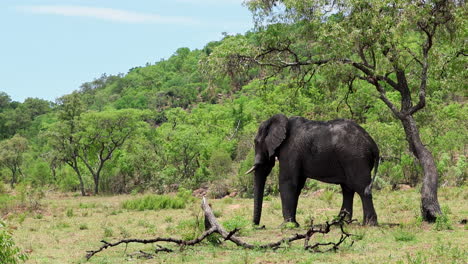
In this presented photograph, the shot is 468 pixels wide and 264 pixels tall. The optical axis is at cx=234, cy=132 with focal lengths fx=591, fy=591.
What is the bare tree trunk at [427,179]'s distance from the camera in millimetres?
14602

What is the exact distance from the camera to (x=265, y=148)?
16.4m

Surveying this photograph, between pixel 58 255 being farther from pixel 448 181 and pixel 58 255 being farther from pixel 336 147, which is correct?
pixel 448 181

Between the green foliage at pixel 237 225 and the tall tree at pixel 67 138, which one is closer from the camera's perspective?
the green foliage at pixel 237 225

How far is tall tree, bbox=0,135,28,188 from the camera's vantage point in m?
61.9

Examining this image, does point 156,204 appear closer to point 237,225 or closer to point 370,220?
point 237,225

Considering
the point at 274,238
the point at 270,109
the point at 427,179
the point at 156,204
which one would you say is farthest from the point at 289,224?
the point at 270,109

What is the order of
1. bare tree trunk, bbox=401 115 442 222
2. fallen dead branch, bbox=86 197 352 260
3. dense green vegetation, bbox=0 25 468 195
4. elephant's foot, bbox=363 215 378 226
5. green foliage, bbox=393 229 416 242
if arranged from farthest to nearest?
1. dense green vegetation, bbox=0 25 468 195
2. bare tree trunk, bbox=401 115 442 222
3. elephant's foot, bbox=363 215 378 226
4. green foliage, bbox=393 229 416 242
5. fallen dead branch, bbox=86 197 352 260

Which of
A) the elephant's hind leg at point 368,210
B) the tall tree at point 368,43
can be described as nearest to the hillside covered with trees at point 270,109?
the tall tree at point 368,43

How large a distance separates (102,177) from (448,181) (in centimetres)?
2940

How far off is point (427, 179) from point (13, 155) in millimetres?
54883

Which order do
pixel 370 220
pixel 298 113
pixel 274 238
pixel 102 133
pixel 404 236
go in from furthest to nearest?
1. pixel 102 133
2. pixel 298 113
3. pixel 370 220
4. pixel 274 238
5. pixel 404 236

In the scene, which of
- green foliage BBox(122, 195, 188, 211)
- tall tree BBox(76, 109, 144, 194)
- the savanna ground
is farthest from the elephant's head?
tall tree BBox(76, 109, 144, 194)

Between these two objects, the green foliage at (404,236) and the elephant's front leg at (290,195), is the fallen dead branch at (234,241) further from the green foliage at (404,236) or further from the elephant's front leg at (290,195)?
the elephant's front leg at (290,195)

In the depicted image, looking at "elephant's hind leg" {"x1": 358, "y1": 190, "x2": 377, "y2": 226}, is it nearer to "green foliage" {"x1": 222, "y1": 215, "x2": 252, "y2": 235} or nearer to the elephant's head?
the elephant's head
